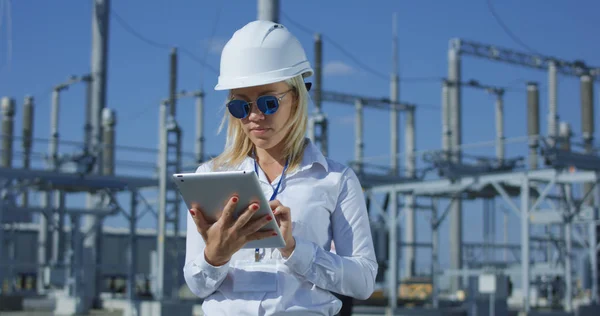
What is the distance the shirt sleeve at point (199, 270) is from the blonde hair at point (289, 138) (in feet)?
0.61

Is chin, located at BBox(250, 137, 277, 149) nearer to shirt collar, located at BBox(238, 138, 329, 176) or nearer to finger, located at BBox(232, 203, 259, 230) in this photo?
shirt collar, located at BBox(238, 138, 329, 176)

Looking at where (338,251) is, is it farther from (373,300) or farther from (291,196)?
(373,300)

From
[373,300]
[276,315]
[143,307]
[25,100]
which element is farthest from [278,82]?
[25,100]

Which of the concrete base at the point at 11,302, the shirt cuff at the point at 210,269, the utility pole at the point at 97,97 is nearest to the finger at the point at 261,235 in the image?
the shirt cuff at the point at 210,269

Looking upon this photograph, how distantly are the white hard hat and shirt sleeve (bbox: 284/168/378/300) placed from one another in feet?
0.97

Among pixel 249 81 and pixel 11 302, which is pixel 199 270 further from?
pixel 11 302

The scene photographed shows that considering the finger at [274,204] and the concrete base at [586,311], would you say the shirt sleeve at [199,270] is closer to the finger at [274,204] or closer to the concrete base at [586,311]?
the finger at [274,204]

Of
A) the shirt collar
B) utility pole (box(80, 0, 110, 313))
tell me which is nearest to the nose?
the shirt collar

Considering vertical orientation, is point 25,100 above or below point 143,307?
above

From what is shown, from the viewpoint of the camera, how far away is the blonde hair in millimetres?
2086

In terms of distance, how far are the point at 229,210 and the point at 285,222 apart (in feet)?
0.46

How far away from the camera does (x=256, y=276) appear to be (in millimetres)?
1958

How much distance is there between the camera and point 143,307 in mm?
15992

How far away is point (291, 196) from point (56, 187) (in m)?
19.8
